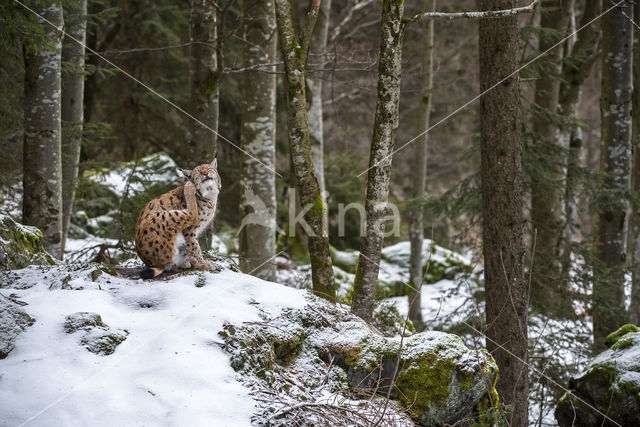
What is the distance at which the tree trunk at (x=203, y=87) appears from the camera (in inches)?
289

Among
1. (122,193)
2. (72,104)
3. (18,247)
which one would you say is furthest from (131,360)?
(122,193)

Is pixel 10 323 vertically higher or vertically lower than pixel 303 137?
lower

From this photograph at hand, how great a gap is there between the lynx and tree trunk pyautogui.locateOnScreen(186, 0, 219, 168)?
2228 mm

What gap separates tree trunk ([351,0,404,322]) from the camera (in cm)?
550

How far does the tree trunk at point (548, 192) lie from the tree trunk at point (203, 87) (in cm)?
546

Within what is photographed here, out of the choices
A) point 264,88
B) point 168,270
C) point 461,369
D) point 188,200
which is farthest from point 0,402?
point 264,88

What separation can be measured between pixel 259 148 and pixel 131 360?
557cm

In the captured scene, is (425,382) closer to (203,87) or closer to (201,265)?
(201,265)

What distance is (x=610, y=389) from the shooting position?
5480 mm

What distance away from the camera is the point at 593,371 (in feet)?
18.9

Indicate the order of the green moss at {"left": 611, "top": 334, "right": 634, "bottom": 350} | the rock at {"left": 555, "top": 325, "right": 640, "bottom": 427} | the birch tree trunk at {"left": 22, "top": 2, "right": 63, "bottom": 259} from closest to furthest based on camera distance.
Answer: the rock at {"left": 555, "top": 325, "right": 640, "bottom": 427} → the green moss at {"left": 611, "top": 334, "right": 634, "bottom": 350} → the birch tree trunk at {"left": 22, "top": 2, "right": 63, "bottom": 259}

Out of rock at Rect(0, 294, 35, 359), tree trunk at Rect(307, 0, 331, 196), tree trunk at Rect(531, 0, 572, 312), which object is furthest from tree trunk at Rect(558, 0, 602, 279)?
rock at Rect(0, 294, 35, 359)

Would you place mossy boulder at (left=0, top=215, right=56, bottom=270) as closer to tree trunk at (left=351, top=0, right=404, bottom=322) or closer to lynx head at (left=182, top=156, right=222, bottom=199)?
lynx head at (left=182, top=156, right=222, bottom=199)

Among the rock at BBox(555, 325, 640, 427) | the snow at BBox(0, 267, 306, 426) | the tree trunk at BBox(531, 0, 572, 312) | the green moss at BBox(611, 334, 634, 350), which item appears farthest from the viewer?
the tree trunk at BBox(531, 0, 572, 312)
